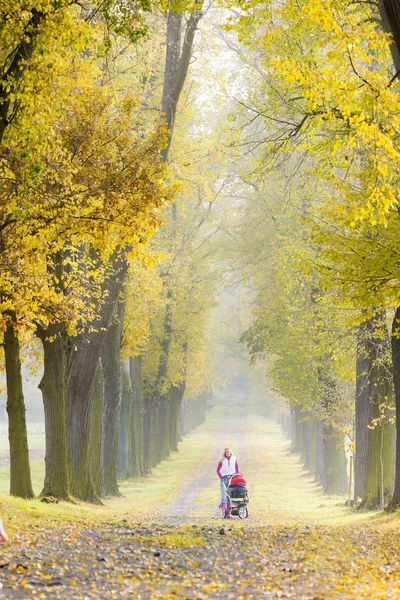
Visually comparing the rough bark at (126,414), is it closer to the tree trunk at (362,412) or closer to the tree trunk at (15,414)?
the tree trunk at (362,412)

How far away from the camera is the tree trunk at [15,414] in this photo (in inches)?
642

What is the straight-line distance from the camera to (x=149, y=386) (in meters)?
39.8

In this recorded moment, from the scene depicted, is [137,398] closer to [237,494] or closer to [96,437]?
[96,437]

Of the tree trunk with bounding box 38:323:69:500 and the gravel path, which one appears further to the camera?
the gravel path

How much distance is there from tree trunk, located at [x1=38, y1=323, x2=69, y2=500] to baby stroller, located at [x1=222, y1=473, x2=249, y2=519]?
15.3ft

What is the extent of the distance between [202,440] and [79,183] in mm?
50255

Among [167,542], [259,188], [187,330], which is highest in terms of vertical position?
[259,188]

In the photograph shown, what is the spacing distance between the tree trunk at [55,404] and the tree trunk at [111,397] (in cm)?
644

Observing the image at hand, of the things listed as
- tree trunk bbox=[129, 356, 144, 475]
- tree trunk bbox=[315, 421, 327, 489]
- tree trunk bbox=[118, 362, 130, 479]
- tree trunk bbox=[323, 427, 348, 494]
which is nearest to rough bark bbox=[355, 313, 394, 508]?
tree trunk bbox=[323, 427, 348, 494]

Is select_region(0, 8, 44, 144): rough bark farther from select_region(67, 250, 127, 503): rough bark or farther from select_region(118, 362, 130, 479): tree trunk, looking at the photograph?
select_region(118, 362, 130, 479): tree trunk

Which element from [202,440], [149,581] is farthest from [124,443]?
[202,440]

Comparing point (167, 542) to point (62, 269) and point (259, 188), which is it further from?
point (259, 188)

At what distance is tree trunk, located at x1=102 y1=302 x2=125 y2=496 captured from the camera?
25297mm

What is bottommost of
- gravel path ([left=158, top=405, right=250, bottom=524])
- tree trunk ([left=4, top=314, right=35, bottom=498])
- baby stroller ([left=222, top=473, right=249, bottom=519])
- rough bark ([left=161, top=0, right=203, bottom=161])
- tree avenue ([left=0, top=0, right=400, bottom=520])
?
gravel path ([left=158, top=405, right=250, bottom=524])
